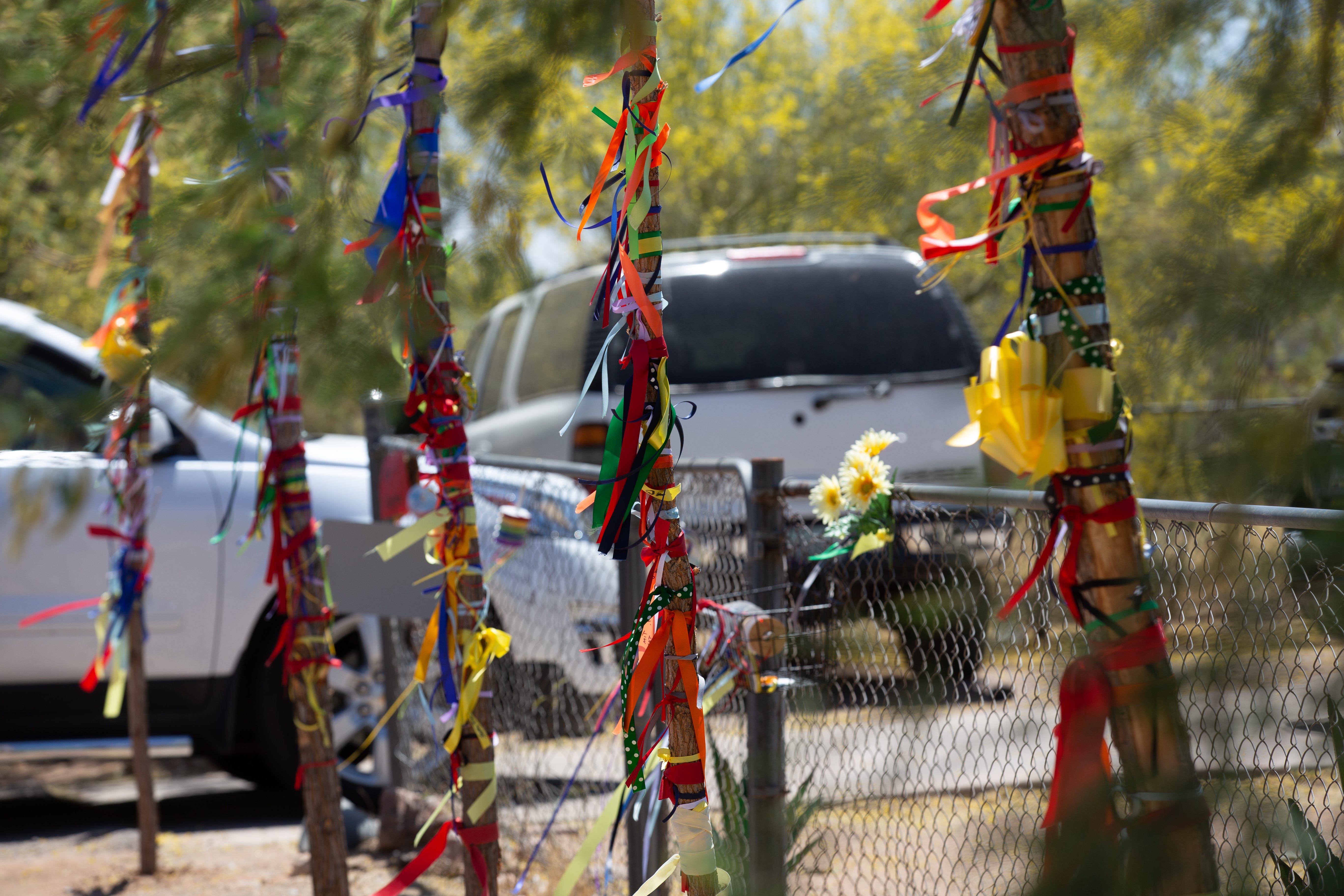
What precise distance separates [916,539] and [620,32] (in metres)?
1.11

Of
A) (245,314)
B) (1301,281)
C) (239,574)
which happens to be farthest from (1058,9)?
(239,574)

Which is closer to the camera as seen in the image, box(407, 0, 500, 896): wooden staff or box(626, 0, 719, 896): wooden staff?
box(626, 0, 719, 896): wooden staff

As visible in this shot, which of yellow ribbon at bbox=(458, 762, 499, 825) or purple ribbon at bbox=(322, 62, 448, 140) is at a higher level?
purple ribbon at bbox=(322, 62, 448, 140)

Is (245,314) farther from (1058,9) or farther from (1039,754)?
(1039,754)

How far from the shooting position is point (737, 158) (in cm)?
1520

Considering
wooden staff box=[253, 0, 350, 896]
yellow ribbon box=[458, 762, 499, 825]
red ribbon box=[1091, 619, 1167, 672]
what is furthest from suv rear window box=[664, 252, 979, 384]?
red ribbon box=[1091, 619, 1167, 672]

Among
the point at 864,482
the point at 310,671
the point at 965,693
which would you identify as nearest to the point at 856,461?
the point at 864,482

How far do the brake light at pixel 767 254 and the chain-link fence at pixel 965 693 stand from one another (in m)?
2.31

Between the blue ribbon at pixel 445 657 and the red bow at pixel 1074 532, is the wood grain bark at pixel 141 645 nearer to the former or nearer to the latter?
the blue ribbon at pixel 445 657

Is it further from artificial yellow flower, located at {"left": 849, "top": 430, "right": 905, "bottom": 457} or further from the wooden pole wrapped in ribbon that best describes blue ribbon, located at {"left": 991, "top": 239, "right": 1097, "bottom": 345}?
the wooden pole wrapped in ribbon

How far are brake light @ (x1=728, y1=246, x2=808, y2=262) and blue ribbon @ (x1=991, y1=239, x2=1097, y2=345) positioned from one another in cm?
392

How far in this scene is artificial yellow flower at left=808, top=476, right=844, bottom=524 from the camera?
90.1 inches

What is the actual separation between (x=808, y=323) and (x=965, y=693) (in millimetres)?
3938

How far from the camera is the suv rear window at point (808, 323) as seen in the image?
17.6ft
